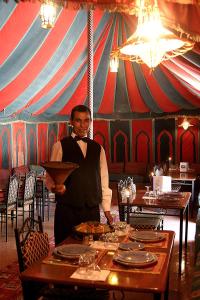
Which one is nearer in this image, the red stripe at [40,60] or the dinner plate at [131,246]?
the dinner plate at [131,246]

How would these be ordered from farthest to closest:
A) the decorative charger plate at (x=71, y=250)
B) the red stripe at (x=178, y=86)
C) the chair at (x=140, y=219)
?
the red stripe at (x=178, y=86), the chair at (x=140, y=219), the decorative charger plate at (x=71, y=250)

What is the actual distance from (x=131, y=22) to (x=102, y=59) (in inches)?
67.8

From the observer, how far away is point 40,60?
6426 millimetres

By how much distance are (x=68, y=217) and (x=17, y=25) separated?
2783mm

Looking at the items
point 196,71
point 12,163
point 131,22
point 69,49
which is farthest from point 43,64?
point 12,163

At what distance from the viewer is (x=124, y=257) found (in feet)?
7.93

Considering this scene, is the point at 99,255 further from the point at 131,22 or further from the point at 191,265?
the point at 131,22

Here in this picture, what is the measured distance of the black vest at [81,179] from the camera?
3135 mm

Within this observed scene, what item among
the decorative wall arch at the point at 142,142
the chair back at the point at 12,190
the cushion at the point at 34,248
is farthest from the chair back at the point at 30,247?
the decorative wall arch at the point at 142,142

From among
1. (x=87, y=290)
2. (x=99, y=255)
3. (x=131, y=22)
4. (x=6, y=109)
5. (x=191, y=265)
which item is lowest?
(x=191, y=265)

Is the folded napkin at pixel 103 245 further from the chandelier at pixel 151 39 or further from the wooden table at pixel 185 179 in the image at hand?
the wooden table at pixel 185 179

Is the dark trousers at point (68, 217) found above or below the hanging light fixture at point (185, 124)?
below

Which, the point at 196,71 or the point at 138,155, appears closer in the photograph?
the point at 196,71

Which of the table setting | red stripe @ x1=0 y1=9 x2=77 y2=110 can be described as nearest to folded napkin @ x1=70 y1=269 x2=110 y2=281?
the table setting
